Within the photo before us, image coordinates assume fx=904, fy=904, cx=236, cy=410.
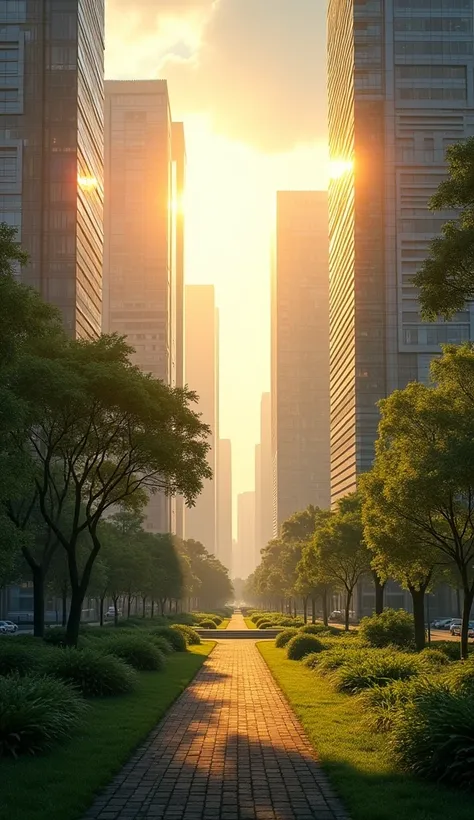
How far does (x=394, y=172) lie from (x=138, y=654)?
133791 mm

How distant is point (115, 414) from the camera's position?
34.1m

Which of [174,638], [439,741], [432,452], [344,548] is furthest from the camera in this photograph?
[344,548]

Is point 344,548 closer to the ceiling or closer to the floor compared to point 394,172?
closer to the floor

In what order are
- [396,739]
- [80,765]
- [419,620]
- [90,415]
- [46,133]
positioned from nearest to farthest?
1. [80,765]
2. [396,739]
3. [90,415]
4. [419,620]
5. [46,133]

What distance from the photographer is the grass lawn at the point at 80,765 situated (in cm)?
1134

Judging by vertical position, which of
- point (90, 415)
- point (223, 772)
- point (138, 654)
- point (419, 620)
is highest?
point (90, 415)

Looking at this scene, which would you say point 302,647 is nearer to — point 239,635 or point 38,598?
point 38,598

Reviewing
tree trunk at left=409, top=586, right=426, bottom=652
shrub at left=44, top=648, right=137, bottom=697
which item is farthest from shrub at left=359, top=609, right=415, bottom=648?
shrub at left=44, top=648, right=137, bottom=697

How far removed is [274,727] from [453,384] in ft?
53.1

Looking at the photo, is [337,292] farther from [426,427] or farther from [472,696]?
[472,696]

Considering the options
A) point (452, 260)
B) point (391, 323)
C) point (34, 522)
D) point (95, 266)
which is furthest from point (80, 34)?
point (452, 260)

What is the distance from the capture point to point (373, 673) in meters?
23.2

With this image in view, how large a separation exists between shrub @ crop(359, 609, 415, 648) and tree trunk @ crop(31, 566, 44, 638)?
48.4 ft

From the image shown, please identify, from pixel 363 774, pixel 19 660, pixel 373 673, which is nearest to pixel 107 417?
pixel 19 660
